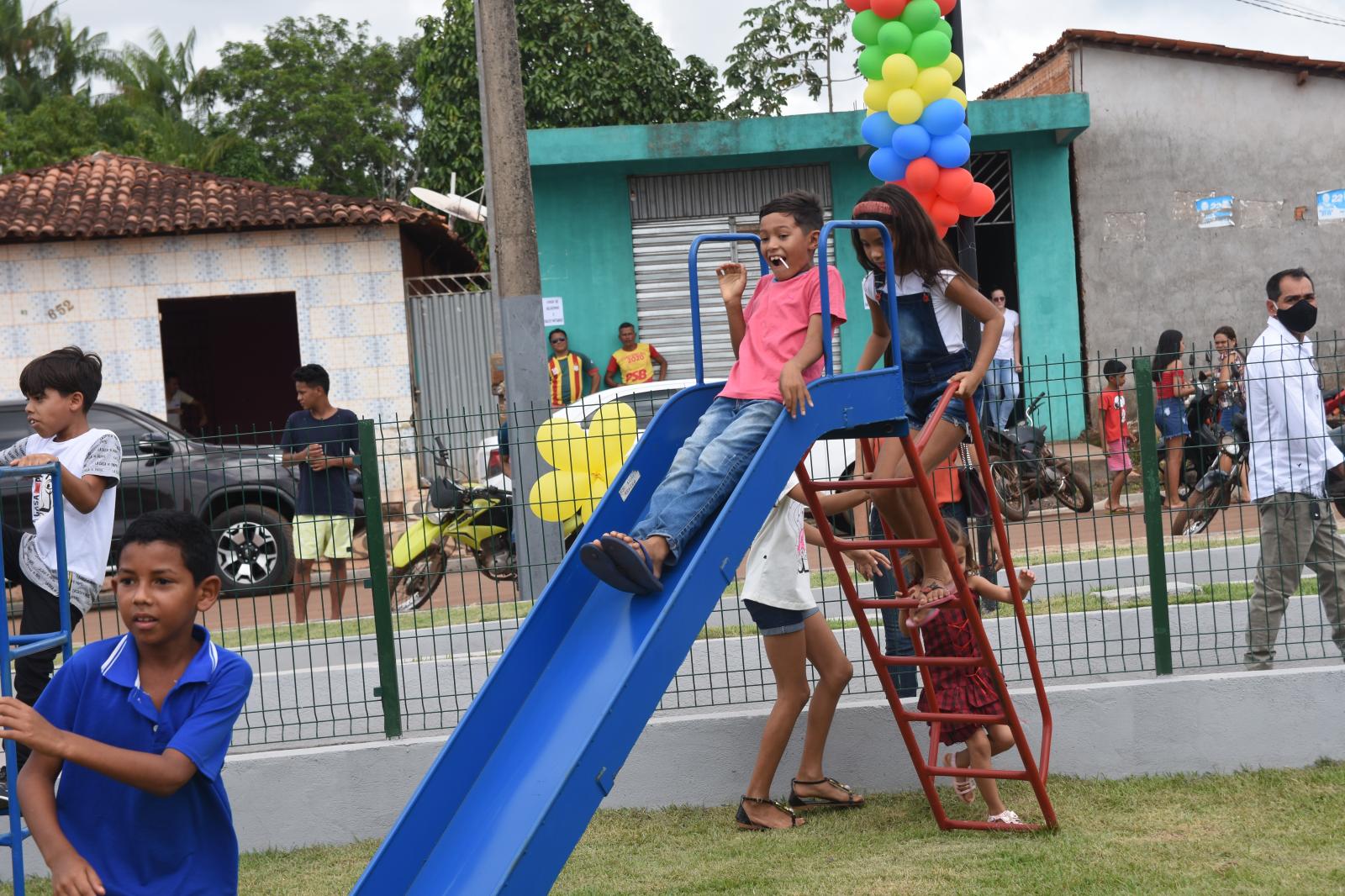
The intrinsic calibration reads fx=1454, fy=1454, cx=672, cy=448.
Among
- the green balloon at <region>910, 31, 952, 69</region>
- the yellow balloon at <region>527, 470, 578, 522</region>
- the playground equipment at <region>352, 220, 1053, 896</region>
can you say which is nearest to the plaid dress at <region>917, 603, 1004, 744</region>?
the playground equipment at <region>352, 220, 1053, 896</region>

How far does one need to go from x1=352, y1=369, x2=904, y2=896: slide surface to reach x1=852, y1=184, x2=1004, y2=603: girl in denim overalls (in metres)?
0.43

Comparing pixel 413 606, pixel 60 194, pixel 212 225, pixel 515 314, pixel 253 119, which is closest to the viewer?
pixel 413 606

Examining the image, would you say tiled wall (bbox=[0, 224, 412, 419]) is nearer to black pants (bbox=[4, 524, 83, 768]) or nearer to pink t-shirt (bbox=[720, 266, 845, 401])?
black pants (bbox=[4, 524, 83, 768])

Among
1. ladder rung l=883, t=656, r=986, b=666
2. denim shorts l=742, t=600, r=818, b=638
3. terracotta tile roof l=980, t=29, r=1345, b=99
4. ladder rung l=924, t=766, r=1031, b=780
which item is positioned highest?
terracotta tile roof l=980, t=29, r=1345, b=99

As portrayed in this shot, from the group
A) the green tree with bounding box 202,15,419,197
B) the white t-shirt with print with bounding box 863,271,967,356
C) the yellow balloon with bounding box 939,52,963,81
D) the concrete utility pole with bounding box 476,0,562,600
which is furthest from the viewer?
the green tree with bounding box 202,15,419,197

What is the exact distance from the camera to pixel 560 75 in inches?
922

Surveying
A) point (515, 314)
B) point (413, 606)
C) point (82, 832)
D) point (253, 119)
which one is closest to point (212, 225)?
point (515, 314)

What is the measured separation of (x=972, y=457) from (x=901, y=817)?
2062mm

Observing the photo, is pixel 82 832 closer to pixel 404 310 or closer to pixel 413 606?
pixel 413 606

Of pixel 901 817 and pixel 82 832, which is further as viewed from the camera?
pixel 901 817

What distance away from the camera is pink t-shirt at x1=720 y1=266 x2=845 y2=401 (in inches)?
196

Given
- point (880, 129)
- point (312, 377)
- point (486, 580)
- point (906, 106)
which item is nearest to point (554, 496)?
point (486, 580)

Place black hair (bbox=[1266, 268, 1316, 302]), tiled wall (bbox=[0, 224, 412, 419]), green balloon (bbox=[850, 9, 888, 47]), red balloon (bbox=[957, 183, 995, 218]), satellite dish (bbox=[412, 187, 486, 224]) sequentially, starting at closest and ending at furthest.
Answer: black hair (bbox=[1266, 268, 1316, 302]) → red balloon (bbox=[957, 183, 995, 218]) → green balloon (bbox=[850, 9, 888, 47]) → tiled wall (bbox=[0, 224, 412, 419]) → satellite dish (bbox=[412, 187, 486, 224])

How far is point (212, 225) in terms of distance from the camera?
1689 cm
